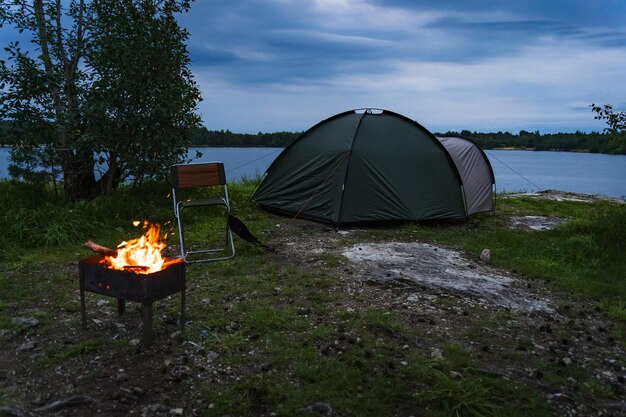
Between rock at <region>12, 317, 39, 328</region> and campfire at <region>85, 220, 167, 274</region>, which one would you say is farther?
rock at <region>12, 317, 39, 328</region>

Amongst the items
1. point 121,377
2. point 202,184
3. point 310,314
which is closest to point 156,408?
point 121,377

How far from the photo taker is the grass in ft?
10.7

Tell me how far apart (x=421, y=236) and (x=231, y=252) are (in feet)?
10.4

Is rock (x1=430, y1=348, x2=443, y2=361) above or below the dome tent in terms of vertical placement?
below

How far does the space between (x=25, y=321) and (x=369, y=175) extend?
5.84 metres

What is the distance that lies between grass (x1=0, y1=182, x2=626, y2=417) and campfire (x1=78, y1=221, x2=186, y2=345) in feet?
1.33

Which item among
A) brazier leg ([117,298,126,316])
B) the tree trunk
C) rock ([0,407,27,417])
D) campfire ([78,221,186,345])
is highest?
the tree trunk

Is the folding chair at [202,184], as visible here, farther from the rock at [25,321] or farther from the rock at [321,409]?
the rock at [321,409]

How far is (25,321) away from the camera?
4320 mm

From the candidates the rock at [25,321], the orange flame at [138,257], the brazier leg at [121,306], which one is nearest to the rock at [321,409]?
the orange flame at [138,257]

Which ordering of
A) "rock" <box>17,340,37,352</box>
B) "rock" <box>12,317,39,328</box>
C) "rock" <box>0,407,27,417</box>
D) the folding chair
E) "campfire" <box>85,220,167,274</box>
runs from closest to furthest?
1. "rock" <box>0,407,27,417</box>
2. "rock" <box>17,340,37,352</box>
3. "campfire" <box>85,220,167,274</box>
4. "rock" <box>12,317,39,328</box>
5. the folding chair

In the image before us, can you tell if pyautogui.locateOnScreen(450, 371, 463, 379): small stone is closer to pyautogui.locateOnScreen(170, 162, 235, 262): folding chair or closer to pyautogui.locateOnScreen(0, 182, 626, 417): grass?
pyautogui.locateOnScreen(0, 182, 626, 417): grass

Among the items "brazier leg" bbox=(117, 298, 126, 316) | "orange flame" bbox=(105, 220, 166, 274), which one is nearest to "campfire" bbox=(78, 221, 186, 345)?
"orange flame" bbox=(105, 220, 166, 274)

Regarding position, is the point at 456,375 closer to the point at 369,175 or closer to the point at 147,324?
the point at 147,324
